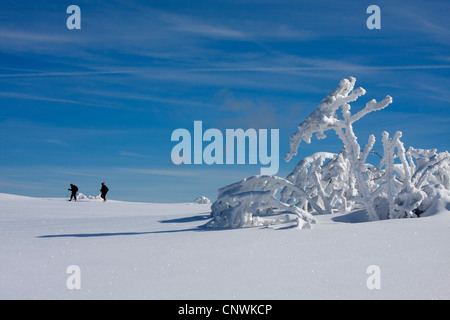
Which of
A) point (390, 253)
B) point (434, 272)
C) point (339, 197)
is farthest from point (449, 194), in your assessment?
point (434, 272)

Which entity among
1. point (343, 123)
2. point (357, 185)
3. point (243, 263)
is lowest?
point (243, 263)

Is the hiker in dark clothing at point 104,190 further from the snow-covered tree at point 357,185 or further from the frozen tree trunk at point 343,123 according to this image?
the frozen tree trunk at point 343,123

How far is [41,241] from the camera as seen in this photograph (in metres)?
7.36

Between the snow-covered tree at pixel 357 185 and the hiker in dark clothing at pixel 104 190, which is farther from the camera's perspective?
the hiker in dark clothing at pixel 104 190

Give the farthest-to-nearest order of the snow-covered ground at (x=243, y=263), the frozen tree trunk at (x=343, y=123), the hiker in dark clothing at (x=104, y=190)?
the hiker in dark clothing at (x=104, y=190) → the frozen tree trunk at (x=343, y=123) → the snow-covered ground at (x=243, y=263)

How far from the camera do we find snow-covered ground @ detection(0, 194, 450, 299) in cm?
406

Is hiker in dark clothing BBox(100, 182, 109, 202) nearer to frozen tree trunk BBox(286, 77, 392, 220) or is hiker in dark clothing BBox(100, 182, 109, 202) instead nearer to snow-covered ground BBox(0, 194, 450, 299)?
snow-covered ground BBox(0, 194, 450, 299)

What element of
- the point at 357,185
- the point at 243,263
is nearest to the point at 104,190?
the point at 357,185

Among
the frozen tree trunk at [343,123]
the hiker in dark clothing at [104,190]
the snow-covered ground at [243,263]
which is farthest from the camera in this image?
Result: the hiker in dark clothing at [104,190]

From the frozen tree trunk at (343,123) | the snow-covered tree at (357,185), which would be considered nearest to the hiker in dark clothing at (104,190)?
the snow-covered tree at (357,185)

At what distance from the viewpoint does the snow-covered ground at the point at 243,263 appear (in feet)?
13.3

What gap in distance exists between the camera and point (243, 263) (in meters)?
5.02

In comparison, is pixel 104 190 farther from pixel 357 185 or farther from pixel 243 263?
pixel 243 263

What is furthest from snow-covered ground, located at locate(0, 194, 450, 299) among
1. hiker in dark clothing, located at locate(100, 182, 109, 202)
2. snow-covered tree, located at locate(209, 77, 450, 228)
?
hiker in dark clothing, located at locate(100, 182, 109, 202)
